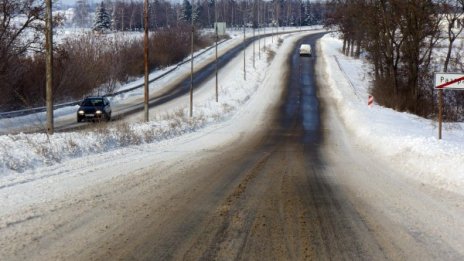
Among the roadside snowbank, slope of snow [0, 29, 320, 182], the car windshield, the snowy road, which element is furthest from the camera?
the car windshield

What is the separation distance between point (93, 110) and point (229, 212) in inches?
1117

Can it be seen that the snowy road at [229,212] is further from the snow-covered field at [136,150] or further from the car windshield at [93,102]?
the car windshield at [93,102]

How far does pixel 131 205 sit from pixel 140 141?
10.4 metres

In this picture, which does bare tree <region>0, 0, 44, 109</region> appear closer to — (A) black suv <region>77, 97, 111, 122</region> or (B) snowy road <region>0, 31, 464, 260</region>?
(A) black suv <region>77, 97, 111, 122</region>

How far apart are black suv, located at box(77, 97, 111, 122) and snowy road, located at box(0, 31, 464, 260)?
1925cm

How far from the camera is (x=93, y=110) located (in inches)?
1368

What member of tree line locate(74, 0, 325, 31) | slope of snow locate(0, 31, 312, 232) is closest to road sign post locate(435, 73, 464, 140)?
slope of snow locate(0, 31, 312, 232)

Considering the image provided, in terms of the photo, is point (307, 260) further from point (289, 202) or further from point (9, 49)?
point (9, 49)

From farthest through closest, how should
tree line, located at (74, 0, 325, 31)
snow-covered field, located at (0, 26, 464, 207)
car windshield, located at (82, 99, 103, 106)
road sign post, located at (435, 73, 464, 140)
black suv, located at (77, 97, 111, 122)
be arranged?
1. tree line, located at (74, 0, 325, 31)
2. car windshield, located at (82, 99, 103, 106)
3. black suv, located at (77, 97, 111, 122)
4. road sign post, located at (435, 73, 464, 140)
5. snow-covered field, located at (0, 26, 464, 207)

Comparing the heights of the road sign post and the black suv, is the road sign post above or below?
above

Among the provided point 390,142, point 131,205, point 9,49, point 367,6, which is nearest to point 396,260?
point 131,205

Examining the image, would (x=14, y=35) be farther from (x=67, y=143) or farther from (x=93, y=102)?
(x=67, y=143)

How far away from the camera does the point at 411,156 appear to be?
14492mm

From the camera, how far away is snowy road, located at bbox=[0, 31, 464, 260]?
6.19 meters
